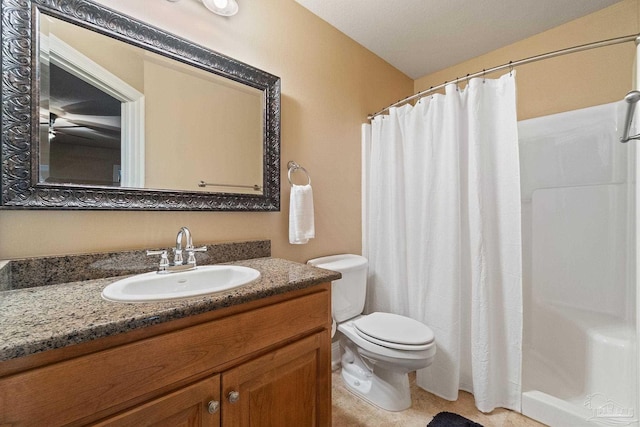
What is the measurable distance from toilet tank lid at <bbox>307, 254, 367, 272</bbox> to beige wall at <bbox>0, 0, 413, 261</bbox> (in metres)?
0.07

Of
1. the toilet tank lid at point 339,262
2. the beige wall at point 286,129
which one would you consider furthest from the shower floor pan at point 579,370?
the beige wall at point 286,129

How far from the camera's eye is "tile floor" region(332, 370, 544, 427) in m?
1.36

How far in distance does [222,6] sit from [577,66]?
2.26 metres

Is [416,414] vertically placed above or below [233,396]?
below

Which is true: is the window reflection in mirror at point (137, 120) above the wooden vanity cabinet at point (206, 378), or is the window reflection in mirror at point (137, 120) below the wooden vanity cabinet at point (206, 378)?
above

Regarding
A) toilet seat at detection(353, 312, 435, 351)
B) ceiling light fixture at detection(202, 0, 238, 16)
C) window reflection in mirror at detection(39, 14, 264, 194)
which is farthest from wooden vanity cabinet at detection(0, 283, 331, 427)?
ceiling light fixture at detection(202, 0, 238, 16)

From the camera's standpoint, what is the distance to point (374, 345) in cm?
139

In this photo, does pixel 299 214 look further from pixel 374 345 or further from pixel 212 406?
pixel 212 406

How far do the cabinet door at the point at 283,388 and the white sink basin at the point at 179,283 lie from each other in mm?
268

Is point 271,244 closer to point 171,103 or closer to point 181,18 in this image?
point 171,103

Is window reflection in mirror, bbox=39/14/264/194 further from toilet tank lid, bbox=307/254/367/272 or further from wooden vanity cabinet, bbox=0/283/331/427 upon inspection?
wooden vanity cabinet, bbox=0/283/331/427

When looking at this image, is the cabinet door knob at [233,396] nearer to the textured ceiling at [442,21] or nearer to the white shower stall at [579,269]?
the white shower stall at [579,269]

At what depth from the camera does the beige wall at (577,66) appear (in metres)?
1.62

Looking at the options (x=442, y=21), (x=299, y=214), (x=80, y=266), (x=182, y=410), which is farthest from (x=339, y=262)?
(x=442, y=21)
